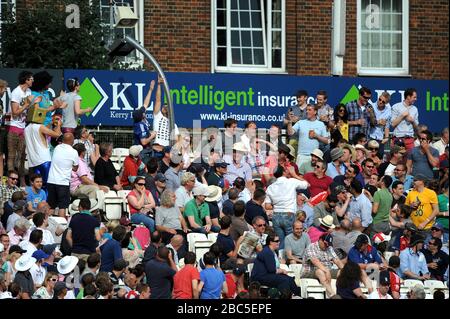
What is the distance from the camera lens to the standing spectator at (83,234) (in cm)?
2347

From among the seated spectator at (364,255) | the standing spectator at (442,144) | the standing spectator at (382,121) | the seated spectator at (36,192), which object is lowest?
the seated spectator at (364,255)

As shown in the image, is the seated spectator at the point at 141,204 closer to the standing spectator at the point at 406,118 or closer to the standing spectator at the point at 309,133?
the standing spectator at the point at 309,133

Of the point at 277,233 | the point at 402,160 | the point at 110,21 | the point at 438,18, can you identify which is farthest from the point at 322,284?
the point at 438,18

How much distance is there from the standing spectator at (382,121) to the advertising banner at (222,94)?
1311mm

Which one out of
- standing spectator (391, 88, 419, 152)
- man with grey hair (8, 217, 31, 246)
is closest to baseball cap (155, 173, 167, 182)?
man with grey hair (8, 217, 31, 246)

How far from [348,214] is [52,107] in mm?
5309

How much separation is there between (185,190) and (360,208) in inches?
110

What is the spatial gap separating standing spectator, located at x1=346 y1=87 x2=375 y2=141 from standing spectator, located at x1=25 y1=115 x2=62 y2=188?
229 inches

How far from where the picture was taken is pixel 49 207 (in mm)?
25219

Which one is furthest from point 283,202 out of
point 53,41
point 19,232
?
point 53,41

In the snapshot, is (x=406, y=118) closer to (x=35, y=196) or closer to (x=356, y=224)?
(x=356, y=224)

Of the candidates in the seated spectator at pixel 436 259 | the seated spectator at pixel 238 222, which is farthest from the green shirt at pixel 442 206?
the seated spectator at pixel 238 222

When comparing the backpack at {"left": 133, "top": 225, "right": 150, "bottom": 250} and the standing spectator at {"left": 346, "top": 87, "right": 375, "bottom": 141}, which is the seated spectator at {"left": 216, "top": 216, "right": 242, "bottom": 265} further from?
the standing spectator at {"left": 346, "top": 87, "right": 375, "bottom": 141}
